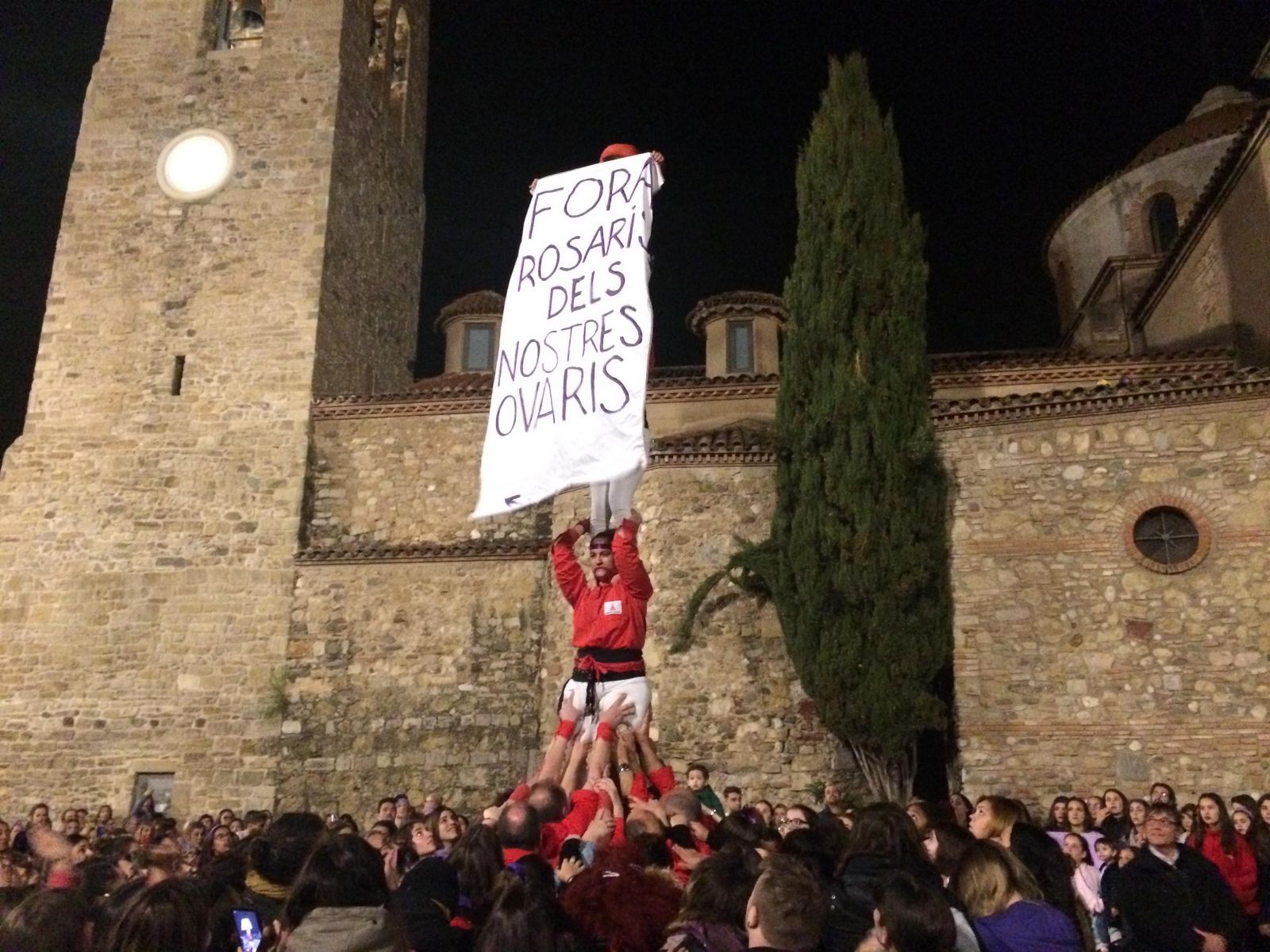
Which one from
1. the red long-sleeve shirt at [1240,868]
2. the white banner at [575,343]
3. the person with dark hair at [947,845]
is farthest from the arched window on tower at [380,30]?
the person with dark hair at [947,845]

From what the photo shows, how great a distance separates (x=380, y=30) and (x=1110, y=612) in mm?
18448

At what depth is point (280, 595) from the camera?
59.3 feet

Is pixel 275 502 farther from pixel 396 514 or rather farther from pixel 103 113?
pixel 103 113

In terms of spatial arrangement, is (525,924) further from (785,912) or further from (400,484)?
(400,484)

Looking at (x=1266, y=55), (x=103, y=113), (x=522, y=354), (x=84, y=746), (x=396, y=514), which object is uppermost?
(x=1266, y=55)

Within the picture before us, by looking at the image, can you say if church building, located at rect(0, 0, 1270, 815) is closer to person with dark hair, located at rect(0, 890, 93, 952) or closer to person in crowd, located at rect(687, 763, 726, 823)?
person in crowd, located at rect(687, 763, 726, 823)

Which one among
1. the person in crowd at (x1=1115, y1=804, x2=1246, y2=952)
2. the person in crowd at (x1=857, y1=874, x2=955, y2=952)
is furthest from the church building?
the person in crowd at (x1=857, y1=874, x2=955, y2=952)

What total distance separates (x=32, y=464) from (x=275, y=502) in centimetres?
422

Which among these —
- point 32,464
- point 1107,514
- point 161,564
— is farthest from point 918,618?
point 32,464

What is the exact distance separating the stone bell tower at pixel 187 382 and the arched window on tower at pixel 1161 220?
617 inches

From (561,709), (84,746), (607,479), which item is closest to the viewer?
(607,479)

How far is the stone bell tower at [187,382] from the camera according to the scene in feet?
58.1

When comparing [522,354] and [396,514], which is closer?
[522,354]

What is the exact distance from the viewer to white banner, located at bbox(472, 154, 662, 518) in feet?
23.4
